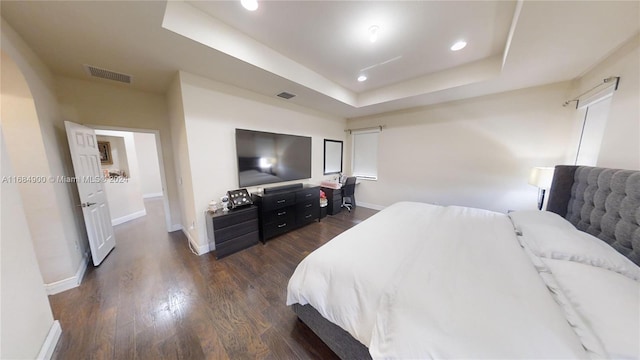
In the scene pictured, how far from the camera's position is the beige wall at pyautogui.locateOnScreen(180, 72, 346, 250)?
241 centimetres

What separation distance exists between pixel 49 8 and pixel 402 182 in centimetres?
494

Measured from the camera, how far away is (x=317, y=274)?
1258 millimetres

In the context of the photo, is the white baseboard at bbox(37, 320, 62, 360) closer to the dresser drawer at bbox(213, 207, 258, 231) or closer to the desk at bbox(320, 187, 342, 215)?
the dresser drawer at bbox(213, 207, 258, 231)

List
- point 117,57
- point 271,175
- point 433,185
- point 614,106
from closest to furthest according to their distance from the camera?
point 614,106, point 117,57, point 271,175, point 433,185

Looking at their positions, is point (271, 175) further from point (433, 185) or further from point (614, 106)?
point (614, 106)

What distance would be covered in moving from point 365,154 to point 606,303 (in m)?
4.16

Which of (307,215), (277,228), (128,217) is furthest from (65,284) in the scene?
(307,215)

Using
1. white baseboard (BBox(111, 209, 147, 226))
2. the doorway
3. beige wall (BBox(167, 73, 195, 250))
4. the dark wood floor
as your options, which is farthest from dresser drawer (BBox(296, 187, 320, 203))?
white baseboard (BBox(111, 209, 147, 226))

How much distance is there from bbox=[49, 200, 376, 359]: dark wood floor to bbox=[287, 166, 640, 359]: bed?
328 millimetres

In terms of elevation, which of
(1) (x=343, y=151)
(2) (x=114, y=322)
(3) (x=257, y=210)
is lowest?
(2) (x=114, y=322)

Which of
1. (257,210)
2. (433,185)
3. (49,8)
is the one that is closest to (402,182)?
(433,185)

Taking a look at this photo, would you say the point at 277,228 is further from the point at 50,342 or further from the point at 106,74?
the point at 106,74

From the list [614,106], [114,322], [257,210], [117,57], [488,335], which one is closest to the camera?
[488,335]

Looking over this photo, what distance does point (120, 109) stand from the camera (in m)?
2.70
